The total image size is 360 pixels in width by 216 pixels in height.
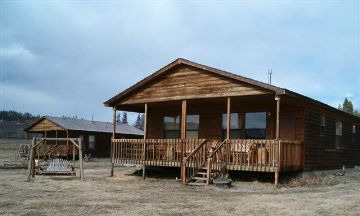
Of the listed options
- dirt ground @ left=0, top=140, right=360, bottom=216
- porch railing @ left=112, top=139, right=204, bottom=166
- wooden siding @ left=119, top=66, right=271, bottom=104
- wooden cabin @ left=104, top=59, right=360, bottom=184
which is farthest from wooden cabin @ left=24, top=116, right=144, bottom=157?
dirt ground @ left=0, top=140, right=360, bottom=216

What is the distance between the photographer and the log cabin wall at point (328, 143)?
2050 centimetres

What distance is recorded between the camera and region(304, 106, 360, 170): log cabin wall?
20.5 meters

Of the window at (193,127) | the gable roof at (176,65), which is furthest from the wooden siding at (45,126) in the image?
the window at (193,127)

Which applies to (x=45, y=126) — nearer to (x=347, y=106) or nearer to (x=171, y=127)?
(x=171, y=127)

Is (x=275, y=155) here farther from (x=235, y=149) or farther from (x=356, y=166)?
(x=356, y=166)

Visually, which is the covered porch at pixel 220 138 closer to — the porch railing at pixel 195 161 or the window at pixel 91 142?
the porch railing at pixel 195 161

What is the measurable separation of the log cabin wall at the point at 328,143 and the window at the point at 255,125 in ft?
6.98

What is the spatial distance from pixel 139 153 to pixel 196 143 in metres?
3.74

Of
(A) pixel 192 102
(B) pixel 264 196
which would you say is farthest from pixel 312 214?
(A) pixel 192 102

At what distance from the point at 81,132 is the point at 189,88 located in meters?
27.8

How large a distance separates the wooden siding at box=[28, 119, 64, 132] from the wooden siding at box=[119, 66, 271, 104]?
946 inches

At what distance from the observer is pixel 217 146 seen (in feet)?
61.7

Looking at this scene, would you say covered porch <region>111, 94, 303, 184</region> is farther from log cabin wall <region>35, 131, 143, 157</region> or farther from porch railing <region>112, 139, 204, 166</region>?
log cabin wall <region>35, 131, 143, 157</region>

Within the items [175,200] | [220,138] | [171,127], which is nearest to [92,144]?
[171,127]
